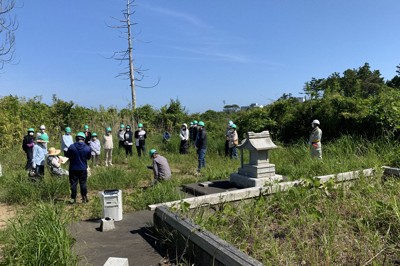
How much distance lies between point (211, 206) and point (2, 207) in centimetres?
468

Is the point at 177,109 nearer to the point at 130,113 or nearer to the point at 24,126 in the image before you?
the point at 130,113

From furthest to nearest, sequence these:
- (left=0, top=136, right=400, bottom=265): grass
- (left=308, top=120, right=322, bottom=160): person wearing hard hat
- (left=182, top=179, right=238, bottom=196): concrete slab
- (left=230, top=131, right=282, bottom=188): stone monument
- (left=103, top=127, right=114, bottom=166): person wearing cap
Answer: (left=103, top=127, right=114, bottom=166): person wearing cap, (left=308, top=120, right=322, bottom=160): person wearing hard hat, (left=182, top=179, right=238, bottom=196): concrete slab, (left=230, top=131, right=282, bottom=188): stone monument, (left=0, top=136, right=400, bottom=265): grass

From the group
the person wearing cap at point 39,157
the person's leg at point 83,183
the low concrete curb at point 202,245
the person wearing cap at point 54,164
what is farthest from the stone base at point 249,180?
the person wearing cap at point 39,157

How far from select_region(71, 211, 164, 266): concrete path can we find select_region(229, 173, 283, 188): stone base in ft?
7.16

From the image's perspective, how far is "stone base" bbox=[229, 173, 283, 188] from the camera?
22.0 feet

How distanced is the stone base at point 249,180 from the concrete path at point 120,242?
86.0 inches

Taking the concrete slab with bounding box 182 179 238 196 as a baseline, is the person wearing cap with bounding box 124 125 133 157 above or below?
above

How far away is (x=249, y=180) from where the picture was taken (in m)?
6.84

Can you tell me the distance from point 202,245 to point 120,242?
61.3 inches

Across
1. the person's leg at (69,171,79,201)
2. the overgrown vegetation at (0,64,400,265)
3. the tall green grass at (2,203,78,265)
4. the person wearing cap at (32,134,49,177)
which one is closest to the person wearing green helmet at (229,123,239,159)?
the overgrown vegetation at (0,64,400,265)

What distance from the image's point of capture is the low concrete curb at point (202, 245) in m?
3.18

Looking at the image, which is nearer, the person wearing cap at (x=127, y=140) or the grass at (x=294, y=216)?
the grass at (x=294, y=216)

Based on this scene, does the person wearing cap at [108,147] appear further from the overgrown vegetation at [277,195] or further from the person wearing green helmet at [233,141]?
the person wearing green helmet at [233,141]

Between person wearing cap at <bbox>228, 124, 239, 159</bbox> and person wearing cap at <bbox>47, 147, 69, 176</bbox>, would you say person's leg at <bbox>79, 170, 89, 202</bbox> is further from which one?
person wearing cap at <bbox>228, 124, 239, 159</bbox>
